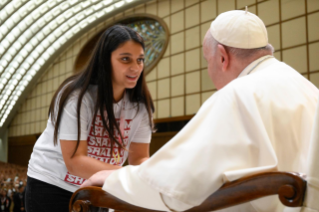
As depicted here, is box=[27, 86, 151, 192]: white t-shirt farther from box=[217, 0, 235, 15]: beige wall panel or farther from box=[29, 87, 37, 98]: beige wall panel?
box=[29, 87, 37, 98]: beige wall panel

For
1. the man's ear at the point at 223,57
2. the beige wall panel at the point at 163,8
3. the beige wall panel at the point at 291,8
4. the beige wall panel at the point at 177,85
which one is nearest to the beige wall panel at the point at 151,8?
the beige wall panel at the point at 163,8

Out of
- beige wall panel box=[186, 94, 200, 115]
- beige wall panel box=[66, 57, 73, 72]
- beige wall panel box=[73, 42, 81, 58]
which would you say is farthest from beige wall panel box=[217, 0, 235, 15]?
beige wall panel box=[66, 57, 73, 72]

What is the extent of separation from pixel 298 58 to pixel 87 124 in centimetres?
1021

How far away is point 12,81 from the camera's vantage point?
23359 mm

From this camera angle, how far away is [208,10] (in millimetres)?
14039

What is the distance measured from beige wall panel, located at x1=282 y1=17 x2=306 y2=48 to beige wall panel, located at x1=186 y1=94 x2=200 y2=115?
13.0 ft

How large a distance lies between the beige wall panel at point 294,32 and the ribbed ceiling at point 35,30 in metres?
7.85

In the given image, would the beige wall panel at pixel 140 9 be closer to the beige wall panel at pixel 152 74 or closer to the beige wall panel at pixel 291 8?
the beige wall panel at pixel 152 74

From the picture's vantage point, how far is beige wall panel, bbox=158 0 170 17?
52.1ft

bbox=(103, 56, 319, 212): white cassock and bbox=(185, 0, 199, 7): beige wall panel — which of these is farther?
bbox=(185, 0, 199, 7): beige wall panel

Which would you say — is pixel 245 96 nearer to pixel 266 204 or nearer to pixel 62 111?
pixel 266 204

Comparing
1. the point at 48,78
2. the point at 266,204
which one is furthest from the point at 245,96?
the point at 48,78

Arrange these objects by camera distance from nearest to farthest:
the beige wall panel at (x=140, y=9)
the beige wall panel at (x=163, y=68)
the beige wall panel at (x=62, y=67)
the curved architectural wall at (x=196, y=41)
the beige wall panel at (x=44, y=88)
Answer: the curved architectural wall at (x=196, y=41) < the beige wall panel at (x=163, y=68) < the beige wall panel at (x=140, y=9) < the beige wall panel at (x=62, y=67) < the beige wall panel at (x=44, y=88)

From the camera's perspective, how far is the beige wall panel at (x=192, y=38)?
1444 centimetres
